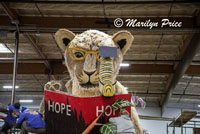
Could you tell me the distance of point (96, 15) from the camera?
8.71 m

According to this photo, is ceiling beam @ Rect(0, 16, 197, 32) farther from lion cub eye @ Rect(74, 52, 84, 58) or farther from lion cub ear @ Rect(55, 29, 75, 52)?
lion cub eye @ Rect(74, 52, 84, 58)

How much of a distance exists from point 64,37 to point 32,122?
72 centimetres

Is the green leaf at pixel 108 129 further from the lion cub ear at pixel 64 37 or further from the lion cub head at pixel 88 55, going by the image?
the lion cub ear at pixel 64 37

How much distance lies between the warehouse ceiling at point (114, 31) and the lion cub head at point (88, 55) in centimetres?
399

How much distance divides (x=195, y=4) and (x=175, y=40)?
2157 mm

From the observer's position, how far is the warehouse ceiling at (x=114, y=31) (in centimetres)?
827

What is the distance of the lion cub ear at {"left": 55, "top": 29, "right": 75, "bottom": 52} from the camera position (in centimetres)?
216

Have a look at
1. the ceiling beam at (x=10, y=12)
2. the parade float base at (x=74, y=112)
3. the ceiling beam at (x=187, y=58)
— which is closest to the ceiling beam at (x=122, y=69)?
the ceiling beam at (x=187, y=58)

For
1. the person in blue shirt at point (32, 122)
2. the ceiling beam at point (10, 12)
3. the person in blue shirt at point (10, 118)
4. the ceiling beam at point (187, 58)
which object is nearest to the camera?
Answer: the person in blue shirt at point (32, 122)

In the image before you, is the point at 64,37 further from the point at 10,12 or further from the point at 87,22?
the point at 10,12

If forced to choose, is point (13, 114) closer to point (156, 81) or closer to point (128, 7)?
point (128, 7)

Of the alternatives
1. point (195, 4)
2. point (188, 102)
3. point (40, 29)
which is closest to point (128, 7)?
point (195, 4)

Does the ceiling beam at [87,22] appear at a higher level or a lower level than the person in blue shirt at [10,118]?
higher

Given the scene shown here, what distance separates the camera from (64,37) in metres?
2.18
